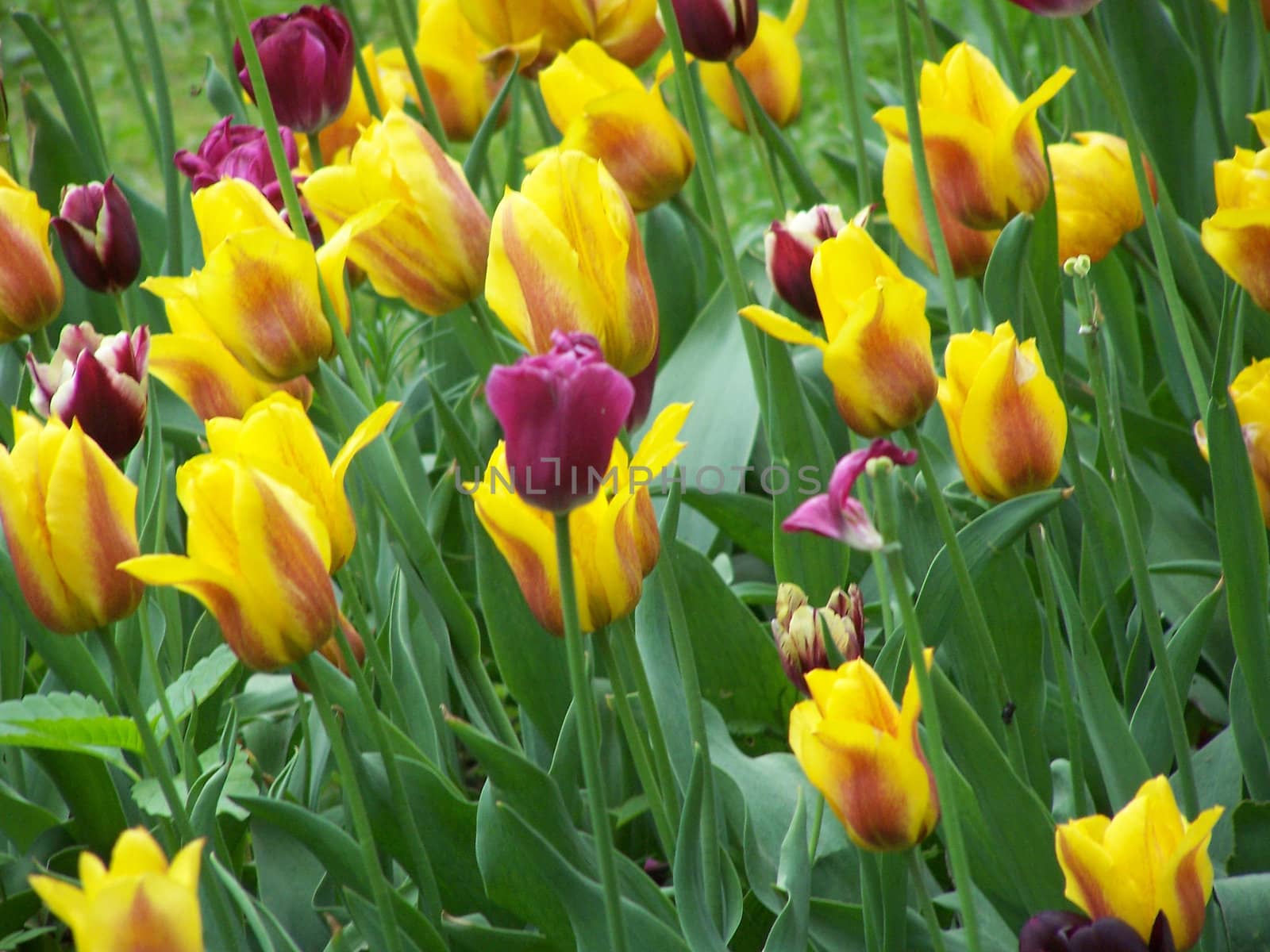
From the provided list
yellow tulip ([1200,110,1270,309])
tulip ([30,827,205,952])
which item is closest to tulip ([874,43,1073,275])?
yellow tulip ([1200,110,1270,309])

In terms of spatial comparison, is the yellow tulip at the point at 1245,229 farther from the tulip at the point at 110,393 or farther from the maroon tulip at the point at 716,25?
the tulip at the point at 110,393

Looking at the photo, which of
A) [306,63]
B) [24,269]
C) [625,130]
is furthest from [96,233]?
[625,130]

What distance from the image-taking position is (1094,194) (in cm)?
98

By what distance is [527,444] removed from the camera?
0.49 m

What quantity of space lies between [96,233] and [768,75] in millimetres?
663

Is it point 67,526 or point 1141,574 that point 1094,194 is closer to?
point 1141,574

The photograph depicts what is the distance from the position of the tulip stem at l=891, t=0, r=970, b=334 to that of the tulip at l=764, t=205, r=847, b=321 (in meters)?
0.05

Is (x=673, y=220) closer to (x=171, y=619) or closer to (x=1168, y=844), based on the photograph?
(x=171, y=619)

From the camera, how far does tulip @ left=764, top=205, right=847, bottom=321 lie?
2.67 feet

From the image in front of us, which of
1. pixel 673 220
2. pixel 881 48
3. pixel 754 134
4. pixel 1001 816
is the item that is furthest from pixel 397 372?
pixel 881 48

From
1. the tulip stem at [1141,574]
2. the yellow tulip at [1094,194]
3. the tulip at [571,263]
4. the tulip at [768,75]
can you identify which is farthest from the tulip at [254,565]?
the tulip at [768,75]

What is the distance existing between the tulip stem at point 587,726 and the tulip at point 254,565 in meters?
0.11

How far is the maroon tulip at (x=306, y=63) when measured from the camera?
39.4 inches

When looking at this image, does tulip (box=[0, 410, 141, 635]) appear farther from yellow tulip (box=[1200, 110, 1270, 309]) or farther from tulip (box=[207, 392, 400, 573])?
yellow tulip (box=[1200, 110, 1270, 309])
